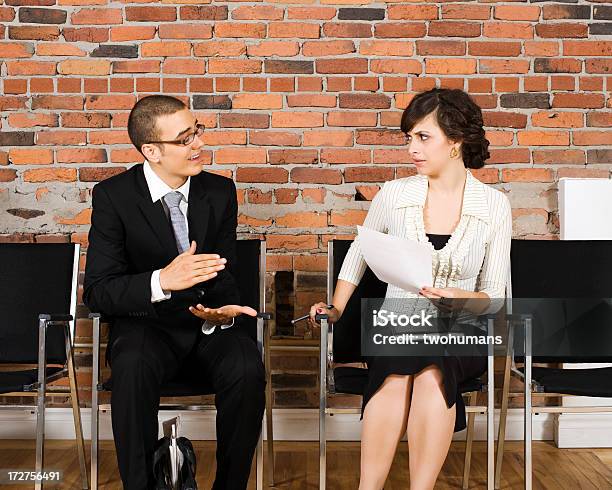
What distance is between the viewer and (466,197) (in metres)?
2.58

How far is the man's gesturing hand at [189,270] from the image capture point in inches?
92.5

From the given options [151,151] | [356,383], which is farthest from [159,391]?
[151,151]

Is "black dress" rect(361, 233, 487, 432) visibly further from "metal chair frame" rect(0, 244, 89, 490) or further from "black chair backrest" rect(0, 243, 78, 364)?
"black chair backrest" rect(0, 243, 78, 364)

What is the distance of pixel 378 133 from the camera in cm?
341

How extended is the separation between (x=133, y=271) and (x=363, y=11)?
1.53 metres

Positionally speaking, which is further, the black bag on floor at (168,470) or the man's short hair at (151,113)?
the man's short hair at (151,113)

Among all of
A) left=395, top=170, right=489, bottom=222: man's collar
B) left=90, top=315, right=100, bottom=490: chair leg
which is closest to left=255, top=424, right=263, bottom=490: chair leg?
left=90, top=315, right=100, bottom=490: chair leg

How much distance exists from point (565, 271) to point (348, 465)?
3.67 ft

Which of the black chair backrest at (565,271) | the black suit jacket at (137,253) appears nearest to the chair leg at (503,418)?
the black chair backrest at (565,271)

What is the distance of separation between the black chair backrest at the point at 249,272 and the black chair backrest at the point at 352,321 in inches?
11.1

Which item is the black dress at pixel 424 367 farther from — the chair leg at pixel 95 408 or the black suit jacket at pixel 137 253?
the chair leg at pixel 95 408

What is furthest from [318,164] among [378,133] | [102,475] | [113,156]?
[102,475]

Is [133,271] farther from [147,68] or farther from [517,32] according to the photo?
[517,32]

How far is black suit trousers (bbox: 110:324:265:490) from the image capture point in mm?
2299
